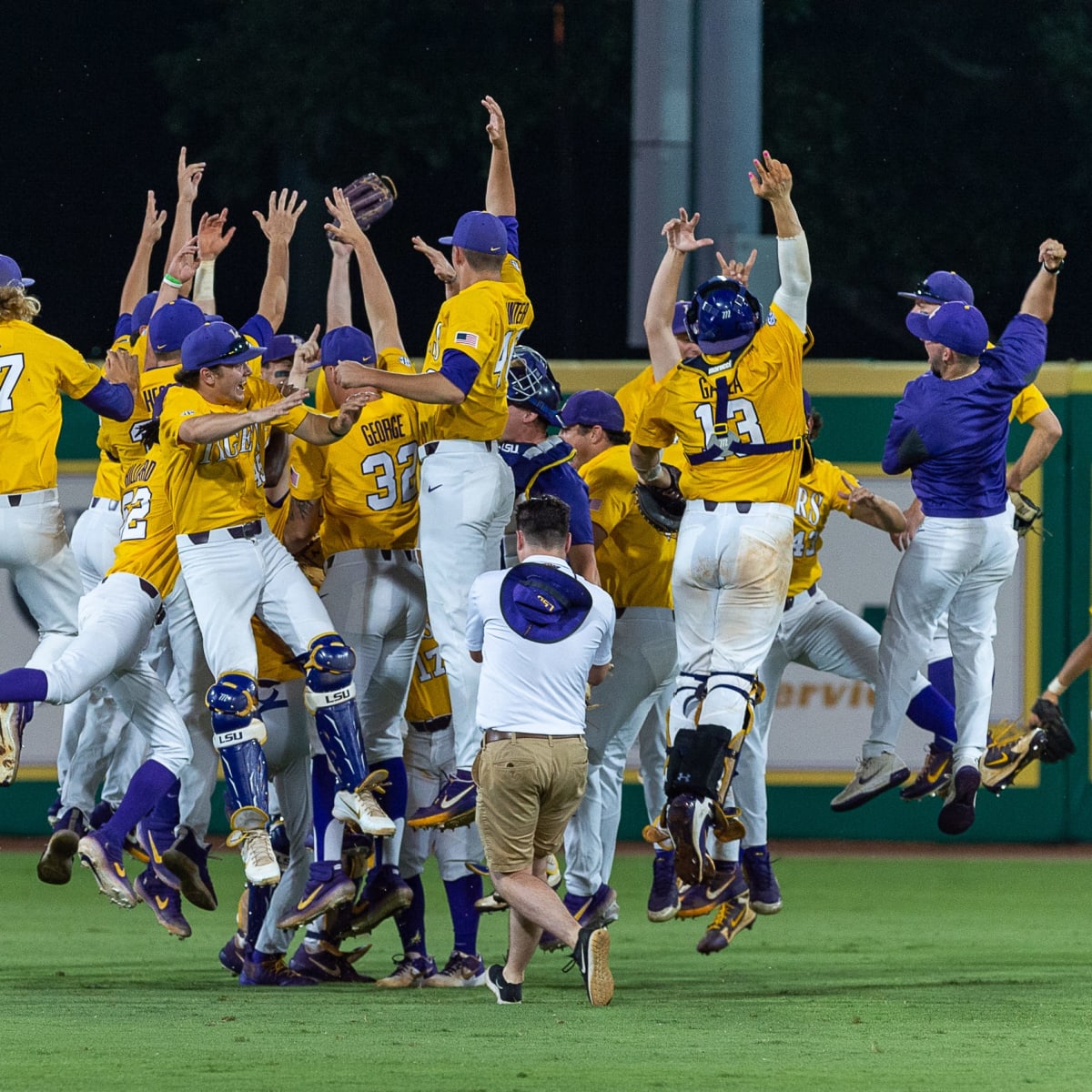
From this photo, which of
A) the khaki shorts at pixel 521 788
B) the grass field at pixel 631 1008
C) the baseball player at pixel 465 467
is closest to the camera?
the grass field at pixel 631 1008

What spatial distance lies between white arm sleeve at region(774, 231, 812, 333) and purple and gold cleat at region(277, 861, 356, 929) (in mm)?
2913

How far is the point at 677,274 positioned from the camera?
889 centimetres

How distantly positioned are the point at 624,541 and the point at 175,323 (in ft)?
7.21

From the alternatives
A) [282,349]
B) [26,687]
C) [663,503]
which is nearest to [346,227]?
[282,349]

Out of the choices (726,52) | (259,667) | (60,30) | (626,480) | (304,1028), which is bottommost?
(304,1028)

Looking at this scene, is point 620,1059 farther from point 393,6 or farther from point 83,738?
point 393,6

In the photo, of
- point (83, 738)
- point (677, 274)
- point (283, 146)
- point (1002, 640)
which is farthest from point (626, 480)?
point (283, 146)

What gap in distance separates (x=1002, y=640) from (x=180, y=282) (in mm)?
5926

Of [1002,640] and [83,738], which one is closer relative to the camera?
[83,738]

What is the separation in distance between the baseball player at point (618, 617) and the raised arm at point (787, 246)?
118 cm

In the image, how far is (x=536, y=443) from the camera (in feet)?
29.4

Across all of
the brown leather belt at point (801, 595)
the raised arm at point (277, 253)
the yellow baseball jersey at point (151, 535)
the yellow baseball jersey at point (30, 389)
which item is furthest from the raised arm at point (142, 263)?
the brown leather belt at point (801, 595)

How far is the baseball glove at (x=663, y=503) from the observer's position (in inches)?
347

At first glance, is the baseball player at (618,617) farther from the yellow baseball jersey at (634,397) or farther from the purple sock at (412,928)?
the purple sock at (412,928)
